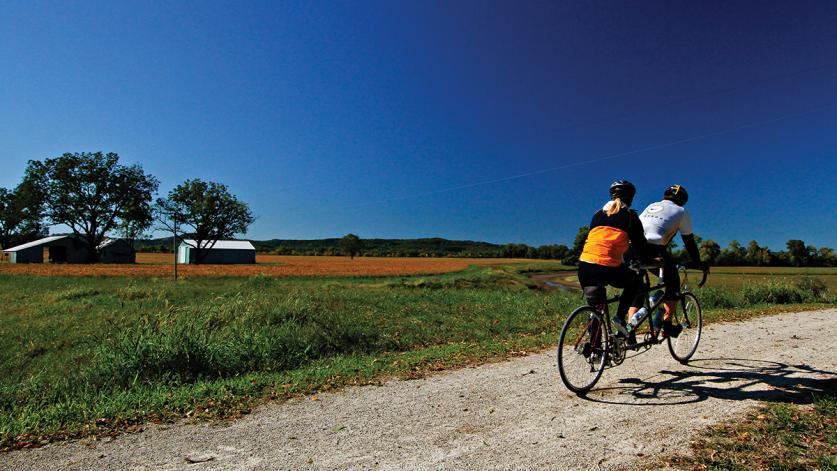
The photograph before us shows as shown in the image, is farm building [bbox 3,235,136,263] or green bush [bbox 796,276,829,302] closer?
green bush [bbox 796,276,829,302]

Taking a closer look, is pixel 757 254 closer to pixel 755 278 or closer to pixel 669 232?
pixel 755 278

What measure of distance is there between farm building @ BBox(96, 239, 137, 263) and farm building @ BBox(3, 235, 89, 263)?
236 centimetres

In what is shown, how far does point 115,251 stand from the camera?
7144 centimetres

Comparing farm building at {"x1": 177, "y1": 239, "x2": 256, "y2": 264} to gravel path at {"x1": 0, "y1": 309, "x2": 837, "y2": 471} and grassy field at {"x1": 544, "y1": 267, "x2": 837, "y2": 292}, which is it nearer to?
grassy field at {"x1": 544, "y1": 267, "x2": 837, "y2": 292}

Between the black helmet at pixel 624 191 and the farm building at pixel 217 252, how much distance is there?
81.0m

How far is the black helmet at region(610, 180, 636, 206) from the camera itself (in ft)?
17.6

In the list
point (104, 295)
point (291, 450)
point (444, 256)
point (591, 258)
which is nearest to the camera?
point (291, 450)

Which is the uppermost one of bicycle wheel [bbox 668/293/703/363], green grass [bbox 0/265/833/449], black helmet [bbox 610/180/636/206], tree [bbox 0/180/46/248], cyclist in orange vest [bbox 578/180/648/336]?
tree [bbox 0/180/46/248]

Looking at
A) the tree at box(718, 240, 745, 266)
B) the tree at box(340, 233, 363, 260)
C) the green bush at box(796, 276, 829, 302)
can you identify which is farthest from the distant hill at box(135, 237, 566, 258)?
the green bush at box(796, 276, 829, 302)

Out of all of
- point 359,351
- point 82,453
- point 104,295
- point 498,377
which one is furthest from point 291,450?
point 104,295

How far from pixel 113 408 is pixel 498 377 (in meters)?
4.71

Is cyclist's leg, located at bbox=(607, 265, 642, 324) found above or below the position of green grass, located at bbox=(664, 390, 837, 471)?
above

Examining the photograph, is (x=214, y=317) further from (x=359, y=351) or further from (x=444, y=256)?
(x=444, y=256)

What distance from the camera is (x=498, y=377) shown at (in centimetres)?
599
